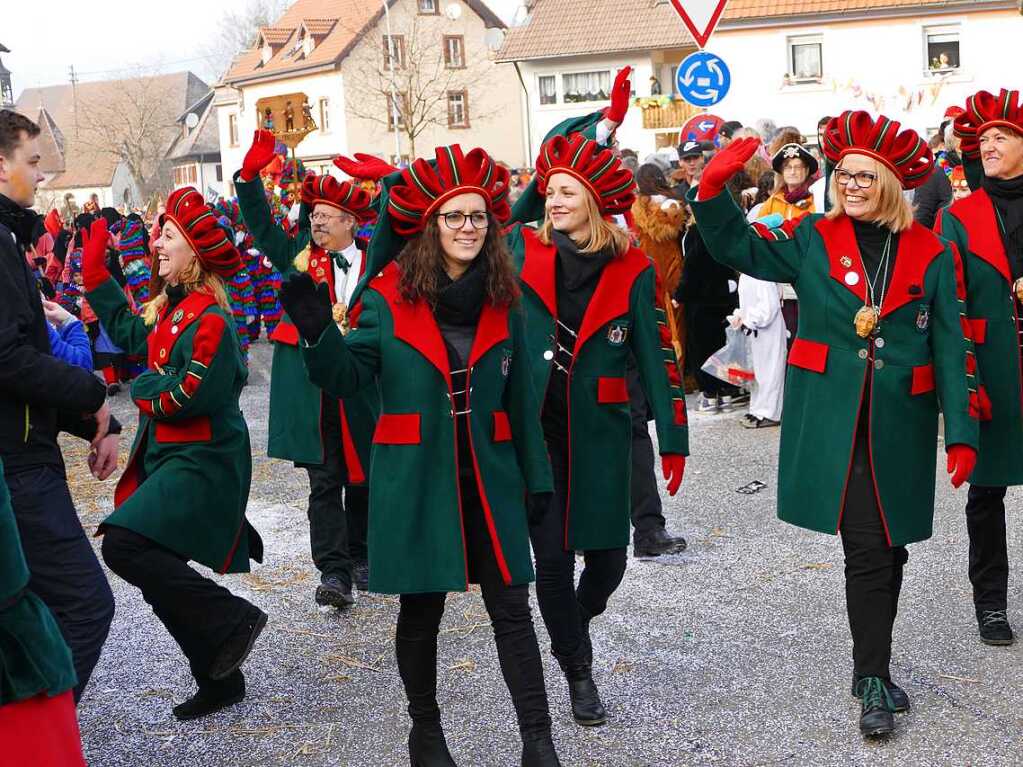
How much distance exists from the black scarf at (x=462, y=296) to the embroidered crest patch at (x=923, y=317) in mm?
1596

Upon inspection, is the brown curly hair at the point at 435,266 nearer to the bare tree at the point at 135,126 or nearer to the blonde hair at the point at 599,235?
the blonde hair at the point at 599,235

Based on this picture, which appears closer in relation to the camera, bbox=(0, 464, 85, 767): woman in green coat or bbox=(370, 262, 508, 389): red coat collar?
bbox=(0, 464, 85, 767): woman in green coat

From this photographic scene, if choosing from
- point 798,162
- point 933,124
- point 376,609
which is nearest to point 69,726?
point 376,609

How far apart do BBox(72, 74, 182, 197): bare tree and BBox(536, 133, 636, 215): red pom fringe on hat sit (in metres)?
73.7

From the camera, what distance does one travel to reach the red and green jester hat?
5.60 m

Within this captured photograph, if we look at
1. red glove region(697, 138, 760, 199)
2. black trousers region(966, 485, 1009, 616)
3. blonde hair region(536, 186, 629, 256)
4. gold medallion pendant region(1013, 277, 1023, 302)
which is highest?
red glove region(697, 138, 760, 199)

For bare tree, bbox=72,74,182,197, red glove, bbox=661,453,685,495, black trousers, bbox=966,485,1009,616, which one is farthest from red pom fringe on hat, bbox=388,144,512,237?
bare tree, bbox=72,74,182,197

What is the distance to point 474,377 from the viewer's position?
4.44m

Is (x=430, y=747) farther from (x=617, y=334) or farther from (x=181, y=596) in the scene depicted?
(x=617, y=334)

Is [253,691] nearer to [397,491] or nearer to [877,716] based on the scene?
[397,491]

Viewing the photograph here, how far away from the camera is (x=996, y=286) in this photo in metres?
5.61

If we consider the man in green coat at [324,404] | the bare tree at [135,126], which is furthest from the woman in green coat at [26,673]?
the bare tree at [135,126]

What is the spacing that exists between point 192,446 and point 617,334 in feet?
5.33

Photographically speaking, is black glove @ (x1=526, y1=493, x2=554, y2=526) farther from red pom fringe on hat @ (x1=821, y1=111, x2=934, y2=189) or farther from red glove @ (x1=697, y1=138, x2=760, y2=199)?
red pom fringe on hat @ (x1=821, y1=111, x2=934, y2=189)
